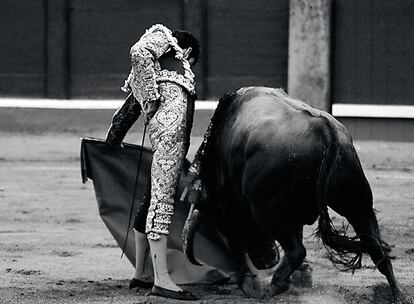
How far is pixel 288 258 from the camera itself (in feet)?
16.2

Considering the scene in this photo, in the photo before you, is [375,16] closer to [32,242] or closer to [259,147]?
[32,242]

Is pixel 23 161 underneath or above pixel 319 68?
underneath

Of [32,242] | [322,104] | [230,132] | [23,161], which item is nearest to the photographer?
[230,132]

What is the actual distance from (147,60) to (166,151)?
0.40 m

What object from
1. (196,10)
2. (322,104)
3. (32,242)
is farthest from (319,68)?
(32,242)

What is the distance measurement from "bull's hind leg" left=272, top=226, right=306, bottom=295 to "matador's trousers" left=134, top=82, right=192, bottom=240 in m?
0.59

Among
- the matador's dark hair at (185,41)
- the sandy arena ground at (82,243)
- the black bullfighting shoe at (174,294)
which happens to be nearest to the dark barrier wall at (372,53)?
the sandy arena ground at (82,243)

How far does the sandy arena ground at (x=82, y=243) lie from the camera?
17.9 feet

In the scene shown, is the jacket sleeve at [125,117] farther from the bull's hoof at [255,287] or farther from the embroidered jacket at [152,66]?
the bull's hoof at [255,287]

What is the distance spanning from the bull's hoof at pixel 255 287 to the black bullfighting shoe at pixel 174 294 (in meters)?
0.26

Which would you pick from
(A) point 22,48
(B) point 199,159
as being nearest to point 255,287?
(B) point 199,159

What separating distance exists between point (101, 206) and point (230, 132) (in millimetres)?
921

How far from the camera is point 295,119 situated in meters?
4.94

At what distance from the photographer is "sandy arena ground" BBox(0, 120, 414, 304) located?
17.9 ft
